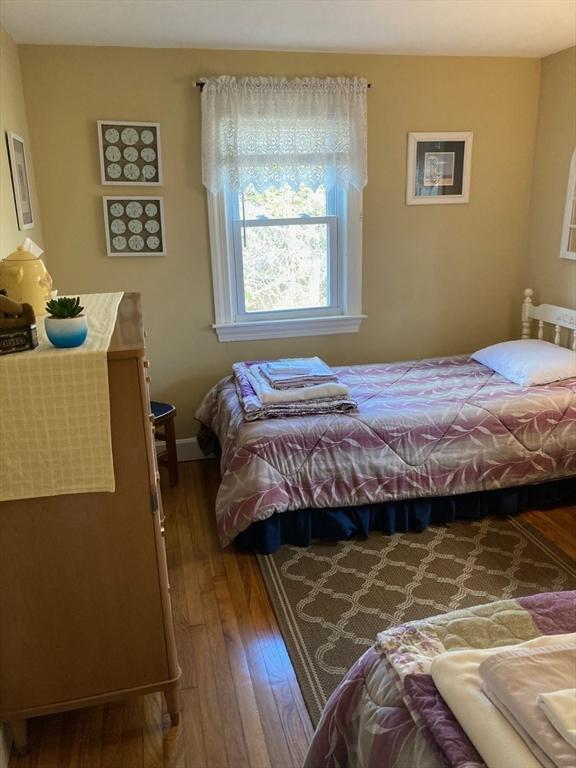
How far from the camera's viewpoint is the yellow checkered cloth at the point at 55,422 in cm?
149

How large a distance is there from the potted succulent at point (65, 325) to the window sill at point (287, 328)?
6.62ft

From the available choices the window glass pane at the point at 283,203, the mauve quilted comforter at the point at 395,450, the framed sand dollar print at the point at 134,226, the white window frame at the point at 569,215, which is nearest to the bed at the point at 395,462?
the mauve quilted comforter at the point at 395,450

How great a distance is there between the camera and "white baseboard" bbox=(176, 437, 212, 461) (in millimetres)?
3750

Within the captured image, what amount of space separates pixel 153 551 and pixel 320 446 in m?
1.16

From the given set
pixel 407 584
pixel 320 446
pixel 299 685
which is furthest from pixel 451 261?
pixel 299 685

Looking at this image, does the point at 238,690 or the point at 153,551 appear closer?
the point at 153,551

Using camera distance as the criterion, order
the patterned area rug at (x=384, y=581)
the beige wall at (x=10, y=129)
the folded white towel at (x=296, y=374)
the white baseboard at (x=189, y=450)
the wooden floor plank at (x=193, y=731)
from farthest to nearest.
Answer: the white baseboard at (x=189, y=450), the folded white towel at (x=296, y=374), the beige wall at (x=10, y=129), the patterned area rug at (x=384, y=581), the wooden floor plank at (x=193, y=731)

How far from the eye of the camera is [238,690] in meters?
1.98

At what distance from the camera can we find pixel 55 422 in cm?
152

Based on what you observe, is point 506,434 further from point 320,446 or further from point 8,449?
point 8,449

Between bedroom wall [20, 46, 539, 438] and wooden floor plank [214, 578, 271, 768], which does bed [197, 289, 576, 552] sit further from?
bedroom wall [20, 46, 539, 438]

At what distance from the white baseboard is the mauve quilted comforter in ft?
2.43

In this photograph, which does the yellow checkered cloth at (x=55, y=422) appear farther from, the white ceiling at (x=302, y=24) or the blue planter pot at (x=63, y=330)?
the white ceiling at (x=302, y=24)

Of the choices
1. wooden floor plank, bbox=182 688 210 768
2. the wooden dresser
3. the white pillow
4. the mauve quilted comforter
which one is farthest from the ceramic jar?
the white pillow
